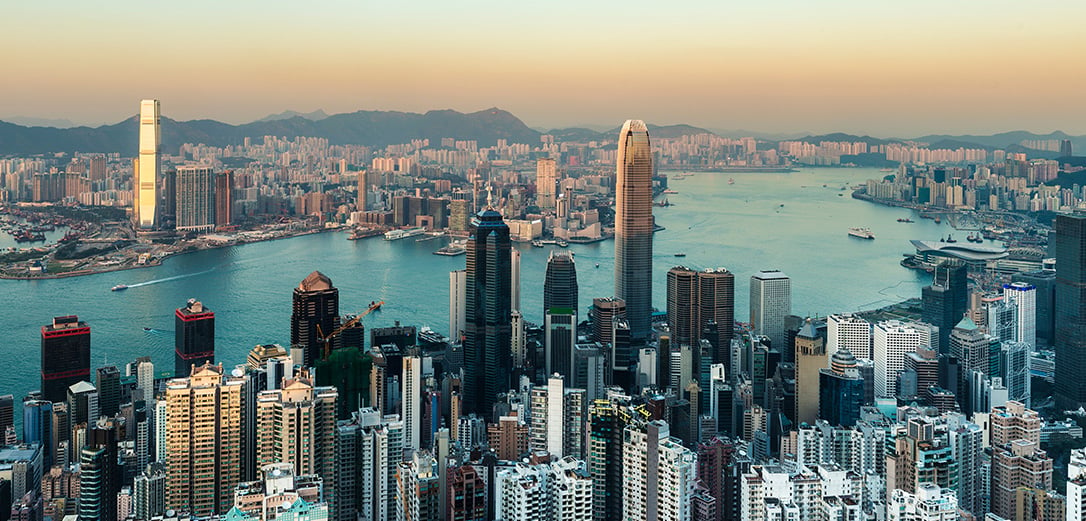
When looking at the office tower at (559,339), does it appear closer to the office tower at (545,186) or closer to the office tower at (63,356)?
the office tower at (63,356)

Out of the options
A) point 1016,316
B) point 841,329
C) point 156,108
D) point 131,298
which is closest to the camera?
point 841,329

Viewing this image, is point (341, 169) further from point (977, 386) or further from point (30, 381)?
point (977, 386)

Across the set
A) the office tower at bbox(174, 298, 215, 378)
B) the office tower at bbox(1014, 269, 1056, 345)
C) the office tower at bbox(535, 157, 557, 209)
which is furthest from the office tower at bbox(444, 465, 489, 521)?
the office tower at bbox(535, 157, 557, 209)

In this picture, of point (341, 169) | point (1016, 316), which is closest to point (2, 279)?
point (341, 169)

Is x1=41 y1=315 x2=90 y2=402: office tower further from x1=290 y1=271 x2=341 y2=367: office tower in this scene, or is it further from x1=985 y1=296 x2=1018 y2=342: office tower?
x1=985 y1=296 x2=1018 y2=342: office tower

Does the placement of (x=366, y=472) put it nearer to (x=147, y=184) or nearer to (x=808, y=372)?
(x=808, y=372)

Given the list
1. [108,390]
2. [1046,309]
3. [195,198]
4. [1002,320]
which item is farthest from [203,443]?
[195,198]

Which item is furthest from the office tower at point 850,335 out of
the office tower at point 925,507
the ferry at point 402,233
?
the ferry at point 402,233
